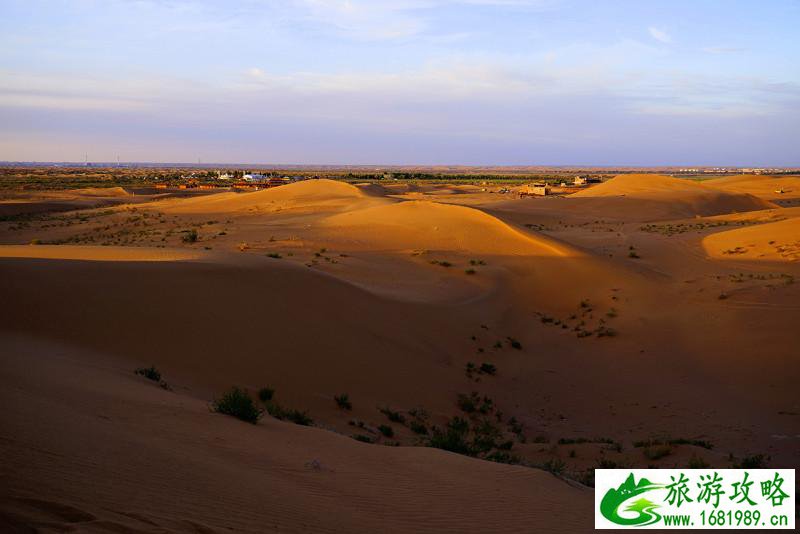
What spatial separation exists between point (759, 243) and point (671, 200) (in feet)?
110

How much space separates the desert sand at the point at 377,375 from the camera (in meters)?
5.34

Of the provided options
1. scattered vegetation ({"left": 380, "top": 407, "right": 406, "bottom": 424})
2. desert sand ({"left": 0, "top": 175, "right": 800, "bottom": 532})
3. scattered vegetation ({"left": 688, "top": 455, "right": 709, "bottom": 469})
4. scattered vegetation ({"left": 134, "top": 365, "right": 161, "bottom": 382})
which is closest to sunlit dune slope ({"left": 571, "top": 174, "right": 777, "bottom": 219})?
desert sand ({"left": 0, "top": 175, "right": 800, "bottom": 532})

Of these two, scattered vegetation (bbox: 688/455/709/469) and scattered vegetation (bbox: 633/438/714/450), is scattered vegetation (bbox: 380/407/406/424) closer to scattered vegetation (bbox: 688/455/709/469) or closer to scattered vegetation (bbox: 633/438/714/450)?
scattered vegetation (bbox: 633/438/714/450)

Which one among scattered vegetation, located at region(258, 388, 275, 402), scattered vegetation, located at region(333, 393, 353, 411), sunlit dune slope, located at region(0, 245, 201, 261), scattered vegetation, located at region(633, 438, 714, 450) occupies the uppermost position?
sunlit dune slope, located at region(0, 245, 201, 261)

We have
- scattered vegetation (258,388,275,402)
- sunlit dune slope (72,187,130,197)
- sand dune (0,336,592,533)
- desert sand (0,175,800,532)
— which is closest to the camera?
sand dune (0,336,592,533)

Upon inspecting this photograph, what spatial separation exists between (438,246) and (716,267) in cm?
1190

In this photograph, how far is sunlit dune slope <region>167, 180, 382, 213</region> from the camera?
51.9 meters

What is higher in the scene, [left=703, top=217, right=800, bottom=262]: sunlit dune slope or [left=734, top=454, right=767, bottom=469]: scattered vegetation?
[left=703, top=217, right=800, bottom=262]: sunlit dune slope

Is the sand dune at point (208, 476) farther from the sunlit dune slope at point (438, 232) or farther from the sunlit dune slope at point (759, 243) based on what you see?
the sunlit dune slope at point (759, 243)

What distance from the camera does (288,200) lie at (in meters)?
57.9

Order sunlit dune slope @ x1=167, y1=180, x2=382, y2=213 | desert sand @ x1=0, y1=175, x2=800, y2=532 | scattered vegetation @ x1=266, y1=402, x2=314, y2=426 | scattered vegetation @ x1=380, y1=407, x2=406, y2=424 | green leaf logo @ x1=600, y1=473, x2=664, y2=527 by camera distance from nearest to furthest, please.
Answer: desert sand @ x1=0, y1=175, x2=800, y2=532
green leaf logo @ x1=600, y1=473, x2=664, y2=527
scattered vegetation @ x1=266, y1=402, x2=314, y2=426
scattered vegetation @ x1=380, y1=407, x2=406, y2=424
sunlit dune slope @ x1=167, y1=180, x2=382, y2=213

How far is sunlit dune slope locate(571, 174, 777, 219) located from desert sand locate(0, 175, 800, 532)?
2851 cm

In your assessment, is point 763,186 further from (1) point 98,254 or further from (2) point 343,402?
(2) point 343,402

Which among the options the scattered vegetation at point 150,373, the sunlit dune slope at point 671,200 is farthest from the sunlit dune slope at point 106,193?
the scattered vegetation at point 150,373
